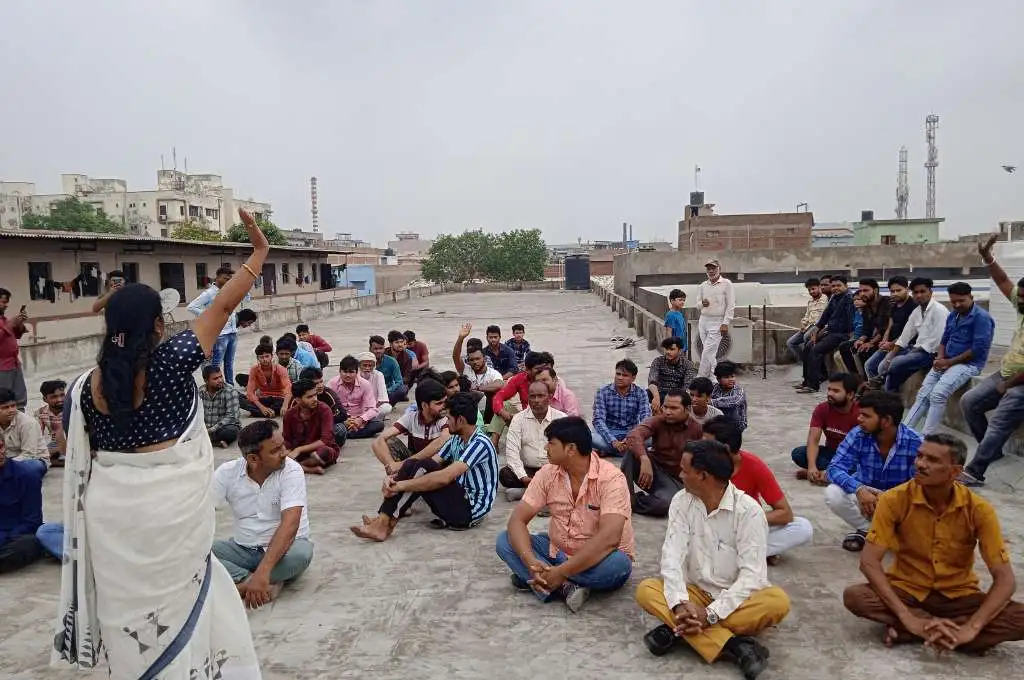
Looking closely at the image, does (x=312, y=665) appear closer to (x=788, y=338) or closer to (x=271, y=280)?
(x=788, y=338)

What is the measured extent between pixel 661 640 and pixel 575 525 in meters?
0.82

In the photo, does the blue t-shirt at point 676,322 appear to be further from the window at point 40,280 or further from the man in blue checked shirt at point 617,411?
the window at point 40,280

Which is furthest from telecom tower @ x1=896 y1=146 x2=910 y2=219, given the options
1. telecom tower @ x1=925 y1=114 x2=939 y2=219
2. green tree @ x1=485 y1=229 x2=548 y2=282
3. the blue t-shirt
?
the blue t-shirt

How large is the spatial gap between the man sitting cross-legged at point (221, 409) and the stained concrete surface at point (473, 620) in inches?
79.4

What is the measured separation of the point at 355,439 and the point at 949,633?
644 cm

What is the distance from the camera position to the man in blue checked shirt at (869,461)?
479 centimetres

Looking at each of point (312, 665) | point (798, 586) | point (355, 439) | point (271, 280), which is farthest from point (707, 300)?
point (271, 280)

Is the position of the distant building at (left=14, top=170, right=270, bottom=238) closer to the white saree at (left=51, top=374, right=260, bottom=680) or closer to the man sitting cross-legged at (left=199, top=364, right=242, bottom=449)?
the man sitting cross-legged at (left=199, top=364, right=242, bottom=449)

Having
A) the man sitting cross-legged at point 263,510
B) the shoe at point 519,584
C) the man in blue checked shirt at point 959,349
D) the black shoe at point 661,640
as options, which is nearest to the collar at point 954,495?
the black shoe at point 661,640

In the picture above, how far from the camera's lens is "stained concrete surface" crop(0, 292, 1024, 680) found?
144 inches

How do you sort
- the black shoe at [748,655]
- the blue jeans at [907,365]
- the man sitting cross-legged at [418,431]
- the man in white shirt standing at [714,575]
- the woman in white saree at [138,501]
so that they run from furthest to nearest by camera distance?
1. the blue jeans at [907,365]
2. the man sitting cross-legged at [418,431]
3. the man in white shirt standing at [714,575]
4. the black shoe at [748,655]
5. the woman in white saree at [138,501]

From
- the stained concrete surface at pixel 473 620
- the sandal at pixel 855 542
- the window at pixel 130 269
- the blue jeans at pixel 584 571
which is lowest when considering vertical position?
the stained concrete surface at pixel 473 620

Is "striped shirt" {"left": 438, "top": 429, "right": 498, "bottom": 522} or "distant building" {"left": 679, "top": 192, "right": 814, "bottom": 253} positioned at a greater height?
"distant building" {"left": 679, "top": 192, "right": 814, "bottom": 253}

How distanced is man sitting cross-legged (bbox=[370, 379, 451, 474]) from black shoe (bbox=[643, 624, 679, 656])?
2.47m
